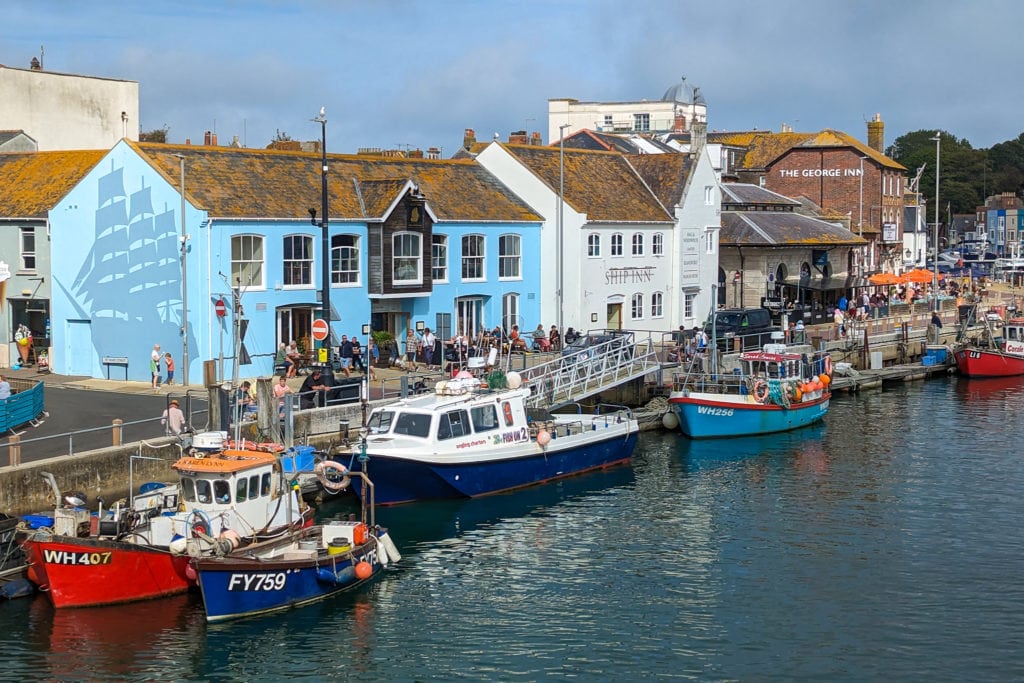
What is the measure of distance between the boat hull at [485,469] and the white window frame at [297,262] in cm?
1290

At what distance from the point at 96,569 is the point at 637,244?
126 feet

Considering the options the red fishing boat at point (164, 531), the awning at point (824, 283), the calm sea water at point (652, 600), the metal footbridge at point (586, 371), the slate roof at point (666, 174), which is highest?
the slate roof at point (666, 174)

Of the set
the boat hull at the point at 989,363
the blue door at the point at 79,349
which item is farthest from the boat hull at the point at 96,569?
the boat hull at the point at 989,363

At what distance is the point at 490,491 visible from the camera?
37.5 m

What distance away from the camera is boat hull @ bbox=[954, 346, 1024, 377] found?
63.6 metres

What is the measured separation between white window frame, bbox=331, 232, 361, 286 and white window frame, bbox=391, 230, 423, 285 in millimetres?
1421

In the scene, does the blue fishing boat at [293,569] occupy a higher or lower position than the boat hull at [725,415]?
lower

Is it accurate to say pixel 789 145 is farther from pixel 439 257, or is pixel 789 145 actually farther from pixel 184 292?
pixel 184 292

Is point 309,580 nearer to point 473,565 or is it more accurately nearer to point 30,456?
point 473,565

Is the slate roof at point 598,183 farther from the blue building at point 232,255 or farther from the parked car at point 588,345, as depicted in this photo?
the parked car at point 588,345

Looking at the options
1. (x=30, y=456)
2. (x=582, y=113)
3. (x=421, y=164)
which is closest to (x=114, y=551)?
(x=30, y=456)

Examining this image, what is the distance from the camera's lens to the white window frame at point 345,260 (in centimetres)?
4859

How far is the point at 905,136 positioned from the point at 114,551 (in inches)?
6926

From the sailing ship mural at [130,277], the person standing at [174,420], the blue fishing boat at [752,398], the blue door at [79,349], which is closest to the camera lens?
the person standing at [174,420]
